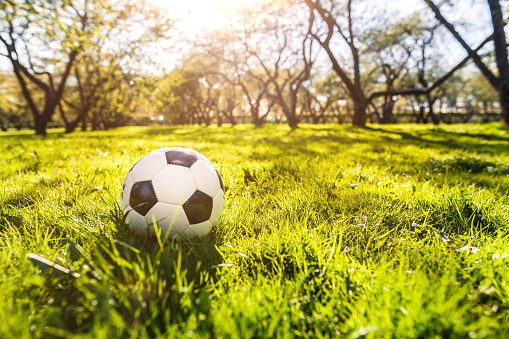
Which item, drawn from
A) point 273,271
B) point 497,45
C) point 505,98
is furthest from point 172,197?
point 505,98

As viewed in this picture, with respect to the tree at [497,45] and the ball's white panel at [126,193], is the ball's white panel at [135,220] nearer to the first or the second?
the ball's white panel at [126,193]

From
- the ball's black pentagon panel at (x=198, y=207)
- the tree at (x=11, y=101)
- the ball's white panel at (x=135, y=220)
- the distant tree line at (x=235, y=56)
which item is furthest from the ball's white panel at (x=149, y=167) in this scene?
the tree at (x=11, y=101)

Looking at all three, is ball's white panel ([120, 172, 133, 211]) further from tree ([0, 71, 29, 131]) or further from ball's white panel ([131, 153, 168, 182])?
tree ([0, 71, 29, 131])

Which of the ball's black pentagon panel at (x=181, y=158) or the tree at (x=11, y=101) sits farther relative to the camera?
the tree at (x=11, y=101)

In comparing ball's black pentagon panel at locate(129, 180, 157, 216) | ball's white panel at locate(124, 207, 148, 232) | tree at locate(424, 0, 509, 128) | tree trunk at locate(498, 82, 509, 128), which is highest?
tree at locate(424, 0, 509, 128)

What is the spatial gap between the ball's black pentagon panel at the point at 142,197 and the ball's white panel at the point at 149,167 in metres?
0.06

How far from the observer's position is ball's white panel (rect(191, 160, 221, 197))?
2219mm

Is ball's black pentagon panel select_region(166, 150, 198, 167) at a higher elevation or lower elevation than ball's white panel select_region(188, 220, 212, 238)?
higher

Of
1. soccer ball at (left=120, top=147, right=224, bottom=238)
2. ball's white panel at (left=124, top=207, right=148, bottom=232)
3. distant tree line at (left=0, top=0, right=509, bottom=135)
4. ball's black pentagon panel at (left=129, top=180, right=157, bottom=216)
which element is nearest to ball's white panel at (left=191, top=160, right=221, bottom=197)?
soccer ball at (left=120, top=147, right=224, bottom=238)

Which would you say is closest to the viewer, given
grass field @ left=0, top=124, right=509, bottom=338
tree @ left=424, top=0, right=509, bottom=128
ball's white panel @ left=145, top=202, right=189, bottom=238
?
grass field @ left=0, top=124, right=509, bottom=338

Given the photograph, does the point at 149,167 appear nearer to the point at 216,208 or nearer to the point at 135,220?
the point at 135,220

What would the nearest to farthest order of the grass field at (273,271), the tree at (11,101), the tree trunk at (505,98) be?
1. the grass field at (273,271)
2. the tree trunk at (505,98)
3. the tree at (11,101)

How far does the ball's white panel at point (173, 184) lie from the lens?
2092 millimetres

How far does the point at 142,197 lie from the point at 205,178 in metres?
0.57
